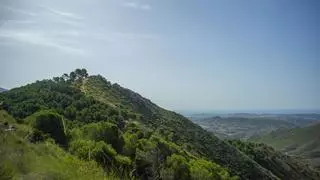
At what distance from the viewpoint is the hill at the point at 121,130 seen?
47.8 metres

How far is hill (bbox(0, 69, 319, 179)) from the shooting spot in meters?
47.8

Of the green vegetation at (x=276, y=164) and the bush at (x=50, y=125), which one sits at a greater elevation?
the bush at (x=50, y=125)

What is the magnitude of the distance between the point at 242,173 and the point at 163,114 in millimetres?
43115

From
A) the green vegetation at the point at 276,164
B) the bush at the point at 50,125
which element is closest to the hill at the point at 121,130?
the bush at the point at 50,125

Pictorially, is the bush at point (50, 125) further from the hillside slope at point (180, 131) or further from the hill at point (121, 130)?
the hillside slope at point (180, 131)

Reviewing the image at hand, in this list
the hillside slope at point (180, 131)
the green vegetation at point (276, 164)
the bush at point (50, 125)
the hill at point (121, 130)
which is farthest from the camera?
the green vegetation at point (276, 164)

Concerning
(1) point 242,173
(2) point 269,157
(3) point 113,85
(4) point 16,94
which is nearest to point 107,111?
(4) point 16,94

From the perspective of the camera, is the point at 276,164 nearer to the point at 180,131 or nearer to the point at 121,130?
the point at 180,131

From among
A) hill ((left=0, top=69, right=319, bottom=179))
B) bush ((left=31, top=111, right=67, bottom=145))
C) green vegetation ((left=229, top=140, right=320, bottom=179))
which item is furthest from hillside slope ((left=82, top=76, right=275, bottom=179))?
bush ((left=31, top=111, right=67, bottom=145))

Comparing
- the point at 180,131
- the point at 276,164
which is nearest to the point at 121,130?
the point at 180,131

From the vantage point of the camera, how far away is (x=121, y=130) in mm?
77625

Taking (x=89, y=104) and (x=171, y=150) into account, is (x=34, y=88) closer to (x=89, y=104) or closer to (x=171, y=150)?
(x=89, y=104)

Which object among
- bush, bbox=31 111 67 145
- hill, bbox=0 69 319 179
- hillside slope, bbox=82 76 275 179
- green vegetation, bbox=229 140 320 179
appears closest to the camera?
hill, bbox=0 69 319 179

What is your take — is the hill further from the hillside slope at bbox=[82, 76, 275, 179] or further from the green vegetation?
the green vegetation
